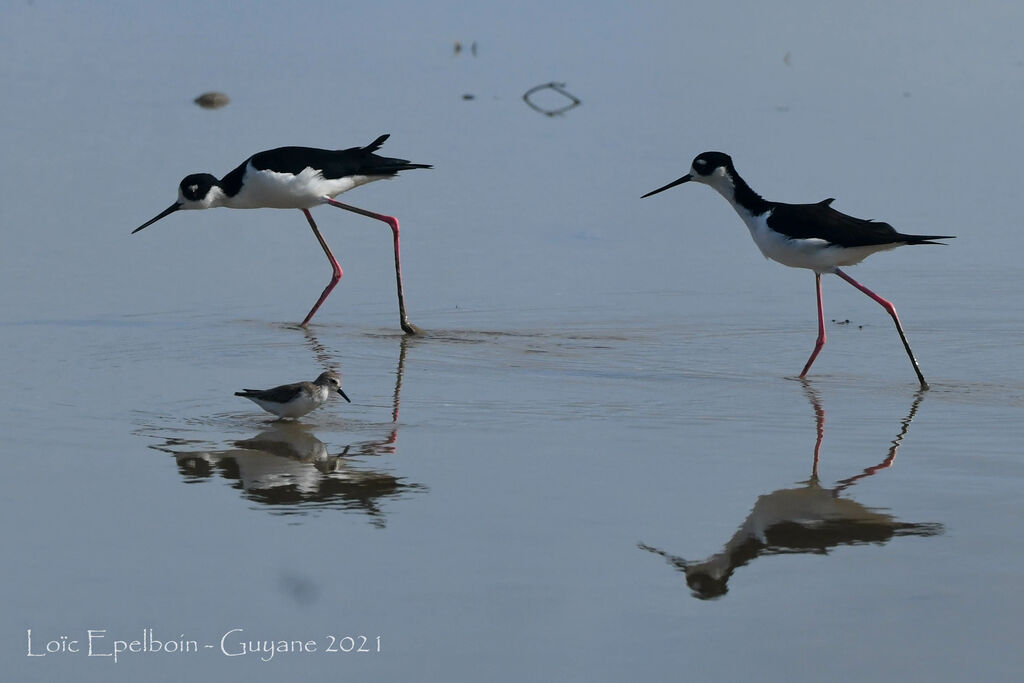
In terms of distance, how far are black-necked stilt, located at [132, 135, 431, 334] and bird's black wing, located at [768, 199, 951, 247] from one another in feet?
7.94

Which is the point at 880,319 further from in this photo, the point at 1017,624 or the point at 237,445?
the point at 1017,624

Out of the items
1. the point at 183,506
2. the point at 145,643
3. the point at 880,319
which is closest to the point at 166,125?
Result: the point at 880,319

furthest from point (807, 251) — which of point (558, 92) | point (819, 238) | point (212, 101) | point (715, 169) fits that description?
point (558, 92)

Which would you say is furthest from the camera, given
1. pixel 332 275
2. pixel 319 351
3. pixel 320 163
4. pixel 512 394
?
pixel 332 275

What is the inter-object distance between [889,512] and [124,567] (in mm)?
2618

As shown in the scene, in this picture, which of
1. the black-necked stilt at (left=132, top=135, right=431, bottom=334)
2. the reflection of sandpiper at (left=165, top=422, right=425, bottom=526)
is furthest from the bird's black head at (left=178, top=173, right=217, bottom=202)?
the reflection of sandpiper at (left=165, top=422, right=425, bottom=526)

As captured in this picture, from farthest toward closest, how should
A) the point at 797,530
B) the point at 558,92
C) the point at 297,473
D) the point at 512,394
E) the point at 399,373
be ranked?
1. the point at 558,92
2. the point at 399,373
3. the point at 512,394
4. the point at 297,473
5. the point at 797,530

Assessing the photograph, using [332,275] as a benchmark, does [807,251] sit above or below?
Answer: above

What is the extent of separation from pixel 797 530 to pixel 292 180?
5.20m

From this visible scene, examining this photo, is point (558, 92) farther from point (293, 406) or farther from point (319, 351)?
point (293, 406)

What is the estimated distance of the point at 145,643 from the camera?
4.61m

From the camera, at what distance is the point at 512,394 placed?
7.88m

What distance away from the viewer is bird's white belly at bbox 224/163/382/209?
10.1 meters

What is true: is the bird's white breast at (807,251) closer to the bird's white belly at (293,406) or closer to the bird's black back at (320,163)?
the bird's black back at (320,163)
